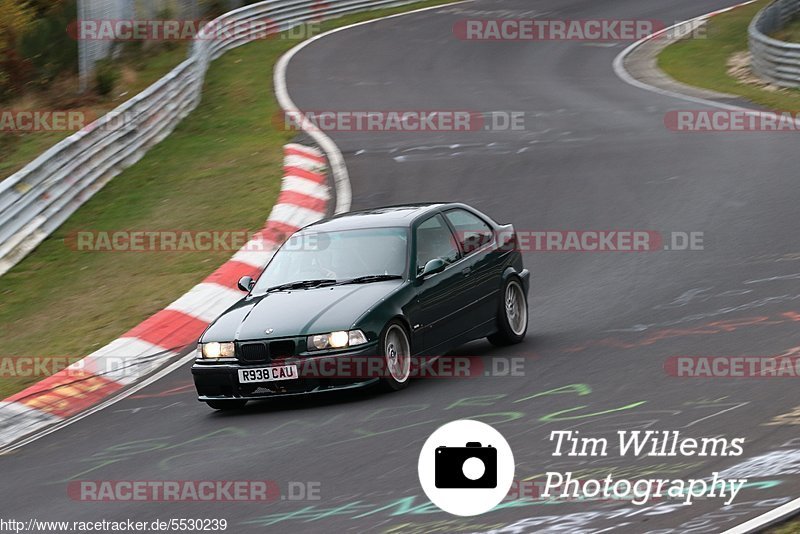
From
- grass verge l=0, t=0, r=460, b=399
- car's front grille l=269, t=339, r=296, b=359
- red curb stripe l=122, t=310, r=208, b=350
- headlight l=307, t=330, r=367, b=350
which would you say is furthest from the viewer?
grass verge l=0, t=0, r=460, b=399

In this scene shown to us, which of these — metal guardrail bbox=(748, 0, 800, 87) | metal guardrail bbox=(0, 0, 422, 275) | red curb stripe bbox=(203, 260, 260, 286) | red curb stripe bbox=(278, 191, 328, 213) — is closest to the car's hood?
red curb stripe bbox=(203, 260, 260, 286)

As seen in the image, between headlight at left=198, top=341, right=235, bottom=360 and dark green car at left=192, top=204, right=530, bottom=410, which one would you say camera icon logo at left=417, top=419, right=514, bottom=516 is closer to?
dark green car at left=192, top=204, right=530, bottom=410

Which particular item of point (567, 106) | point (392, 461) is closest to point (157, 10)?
point (567, 106)

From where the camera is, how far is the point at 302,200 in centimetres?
1702

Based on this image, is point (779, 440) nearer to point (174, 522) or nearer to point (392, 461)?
point (392, 461)

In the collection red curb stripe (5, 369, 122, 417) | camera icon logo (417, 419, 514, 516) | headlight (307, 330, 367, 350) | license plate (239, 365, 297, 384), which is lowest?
red curb stripe (5, 369, 122, 417)

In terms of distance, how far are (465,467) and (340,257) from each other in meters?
3.71

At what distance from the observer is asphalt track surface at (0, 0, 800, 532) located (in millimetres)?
6898

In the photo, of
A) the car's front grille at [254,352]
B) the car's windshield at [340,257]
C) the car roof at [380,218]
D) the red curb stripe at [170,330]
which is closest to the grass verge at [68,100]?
the red curb stripe at [170,330]

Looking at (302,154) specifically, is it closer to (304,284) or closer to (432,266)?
(304,284)

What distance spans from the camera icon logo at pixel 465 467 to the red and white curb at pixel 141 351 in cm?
428

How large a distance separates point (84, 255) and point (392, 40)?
1890 cm

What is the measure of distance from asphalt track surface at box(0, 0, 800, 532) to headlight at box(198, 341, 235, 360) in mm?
453

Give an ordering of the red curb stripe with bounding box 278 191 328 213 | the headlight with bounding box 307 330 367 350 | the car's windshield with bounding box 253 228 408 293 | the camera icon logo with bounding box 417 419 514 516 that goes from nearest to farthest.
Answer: the camera icon logo with bounding box 417 419 514 516, the headlight with bounding box 307 330 367 350, the car's windshield with bounding box 253 228 408 293, the red curb stripe with bounding box 278 191 328 213
